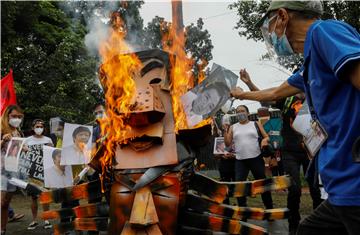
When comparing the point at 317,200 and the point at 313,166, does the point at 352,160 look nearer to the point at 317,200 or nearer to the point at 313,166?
the point at 313,166

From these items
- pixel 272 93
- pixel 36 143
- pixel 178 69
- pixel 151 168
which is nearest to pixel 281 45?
pixel 272 93

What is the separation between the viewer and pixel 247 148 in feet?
23.0

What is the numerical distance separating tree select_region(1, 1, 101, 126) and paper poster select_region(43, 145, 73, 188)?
25.3 ft

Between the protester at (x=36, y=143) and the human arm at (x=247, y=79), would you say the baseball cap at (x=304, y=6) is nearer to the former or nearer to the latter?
the human arm at (x=247, y=79)

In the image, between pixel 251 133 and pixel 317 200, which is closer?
pixel 317 200

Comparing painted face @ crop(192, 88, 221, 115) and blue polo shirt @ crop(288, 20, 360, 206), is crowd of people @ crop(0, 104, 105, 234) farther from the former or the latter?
blue polo shirt @ crop(288, 20, 360, 206)

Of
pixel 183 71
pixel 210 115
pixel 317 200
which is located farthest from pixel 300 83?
pixel 317 200

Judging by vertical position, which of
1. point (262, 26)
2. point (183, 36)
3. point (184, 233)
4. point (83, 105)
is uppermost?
point (83, 105)

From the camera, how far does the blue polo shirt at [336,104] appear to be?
199cm

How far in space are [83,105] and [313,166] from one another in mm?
13771

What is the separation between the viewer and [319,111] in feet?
7.23

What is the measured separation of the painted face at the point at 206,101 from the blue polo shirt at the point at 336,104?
1.72m

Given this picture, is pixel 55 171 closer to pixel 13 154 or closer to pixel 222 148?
pixel 13 154

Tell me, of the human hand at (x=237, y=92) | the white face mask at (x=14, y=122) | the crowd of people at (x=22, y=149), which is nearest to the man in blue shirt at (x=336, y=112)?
the human hand at (x=237, y=92)
